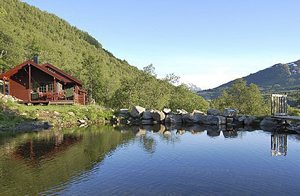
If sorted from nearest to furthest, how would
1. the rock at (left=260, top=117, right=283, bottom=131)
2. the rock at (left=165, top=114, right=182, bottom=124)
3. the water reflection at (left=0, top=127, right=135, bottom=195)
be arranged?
the water reflection at (left=0, top=127, right=135, bottom=195)
the rock at (left=260, top=117, right=283, bottom=131)
the rock at (left=165, top=114, right=182, bottom=124)

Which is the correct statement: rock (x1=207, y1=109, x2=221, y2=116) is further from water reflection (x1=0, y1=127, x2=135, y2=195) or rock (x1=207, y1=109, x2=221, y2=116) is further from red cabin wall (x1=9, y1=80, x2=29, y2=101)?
red cabin wall (x1=9, y1=80, x2=29, y2=101)

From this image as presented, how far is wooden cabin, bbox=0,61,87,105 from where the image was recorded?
44.0 metres

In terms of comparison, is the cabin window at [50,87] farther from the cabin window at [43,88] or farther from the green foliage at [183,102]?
the green foliage at [183,102]

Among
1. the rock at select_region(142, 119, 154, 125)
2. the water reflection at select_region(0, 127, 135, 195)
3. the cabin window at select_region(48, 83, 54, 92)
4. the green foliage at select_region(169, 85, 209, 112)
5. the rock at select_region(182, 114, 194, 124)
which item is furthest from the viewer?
the green foliage at select_region(169, 85, 209, 112)

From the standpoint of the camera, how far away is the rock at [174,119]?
1804 inches

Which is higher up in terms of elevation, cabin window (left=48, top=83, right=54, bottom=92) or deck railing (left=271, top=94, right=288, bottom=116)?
cabin window (left=48, top=83, right=54, bottom=92)

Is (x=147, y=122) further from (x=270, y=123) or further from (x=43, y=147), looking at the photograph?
(x=43, y=147)

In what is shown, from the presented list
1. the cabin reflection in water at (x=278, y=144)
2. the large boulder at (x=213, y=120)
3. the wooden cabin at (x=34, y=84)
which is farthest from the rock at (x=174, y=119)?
the cabin reflection in water at (x=278, y=144)

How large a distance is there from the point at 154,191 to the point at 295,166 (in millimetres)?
9649

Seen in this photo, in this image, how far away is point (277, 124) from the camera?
3822 centimetres

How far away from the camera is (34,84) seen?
46125mm

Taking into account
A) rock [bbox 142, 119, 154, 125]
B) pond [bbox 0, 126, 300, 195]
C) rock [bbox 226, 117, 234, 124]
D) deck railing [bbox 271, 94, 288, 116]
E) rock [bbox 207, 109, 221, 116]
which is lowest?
pond [bbox 0, 126, 300, 195]

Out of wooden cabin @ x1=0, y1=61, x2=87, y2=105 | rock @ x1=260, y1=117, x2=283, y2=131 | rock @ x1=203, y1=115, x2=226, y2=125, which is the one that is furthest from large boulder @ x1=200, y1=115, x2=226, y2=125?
wooden cabin @ x1=0, y1=61, x2=87, y2=105

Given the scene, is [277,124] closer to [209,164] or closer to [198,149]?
[198,149]
